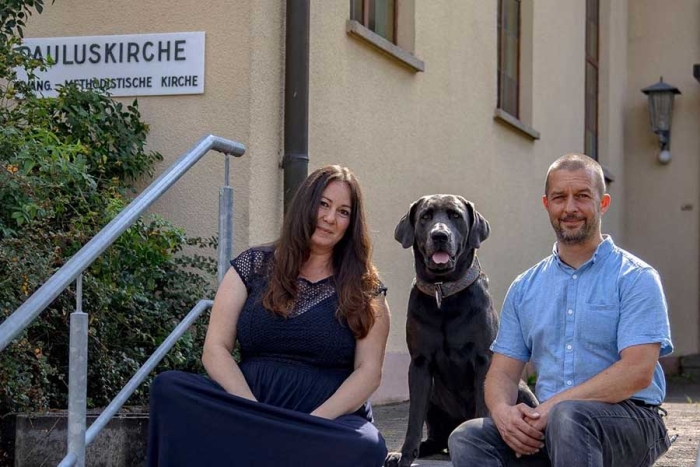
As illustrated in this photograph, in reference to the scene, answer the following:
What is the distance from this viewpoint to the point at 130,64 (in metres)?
6.27

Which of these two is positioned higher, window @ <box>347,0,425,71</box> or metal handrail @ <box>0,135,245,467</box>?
window @ <box>347,0,425,71</box>

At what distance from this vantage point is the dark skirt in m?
3.61

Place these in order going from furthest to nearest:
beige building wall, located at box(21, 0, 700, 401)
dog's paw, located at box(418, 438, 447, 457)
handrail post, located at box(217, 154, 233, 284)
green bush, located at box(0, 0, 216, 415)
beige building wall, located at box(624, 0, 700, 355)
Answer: beige building wall, located at box(624, 0, 700, 355) → beige building wall, located at box(21, 0, 700, 401) → dog's paw, located at box(418, 438, 447, 457) → handrail post, located at box(217, 154, 233, 284) → green bush, located at box(0, 0, 216, 415)

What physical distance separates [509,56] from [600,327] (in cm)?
706

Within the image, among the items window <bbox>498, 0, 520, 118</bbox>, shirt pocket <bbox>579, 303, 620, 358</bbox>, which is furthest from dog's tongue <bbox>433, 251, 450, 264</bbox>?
window <bbox>498, 0, 520, 118</bbox>

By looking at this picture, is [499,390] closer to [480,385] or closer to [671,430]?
[480,385]

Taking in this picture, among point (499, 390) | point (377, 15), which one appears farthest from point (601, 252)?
point (377, 15)

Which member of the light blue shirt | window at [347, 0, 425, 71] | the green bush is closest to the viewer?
the light blue shirt

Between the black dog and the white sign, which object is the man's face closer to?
the black dog

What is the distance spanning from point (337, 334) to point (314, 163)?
108 inches

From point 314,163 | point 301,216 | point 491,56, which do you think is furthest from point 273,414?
point 491,56

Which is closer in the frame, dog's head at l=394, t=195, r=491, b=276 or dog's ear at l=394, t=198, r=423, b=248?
dog's head at l=394, t=195, r=491, b=276

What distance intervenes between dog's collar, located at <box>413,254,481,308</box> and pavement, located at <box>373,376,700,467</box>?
0.66 meters

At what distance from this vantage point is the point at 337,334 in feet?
13.1
